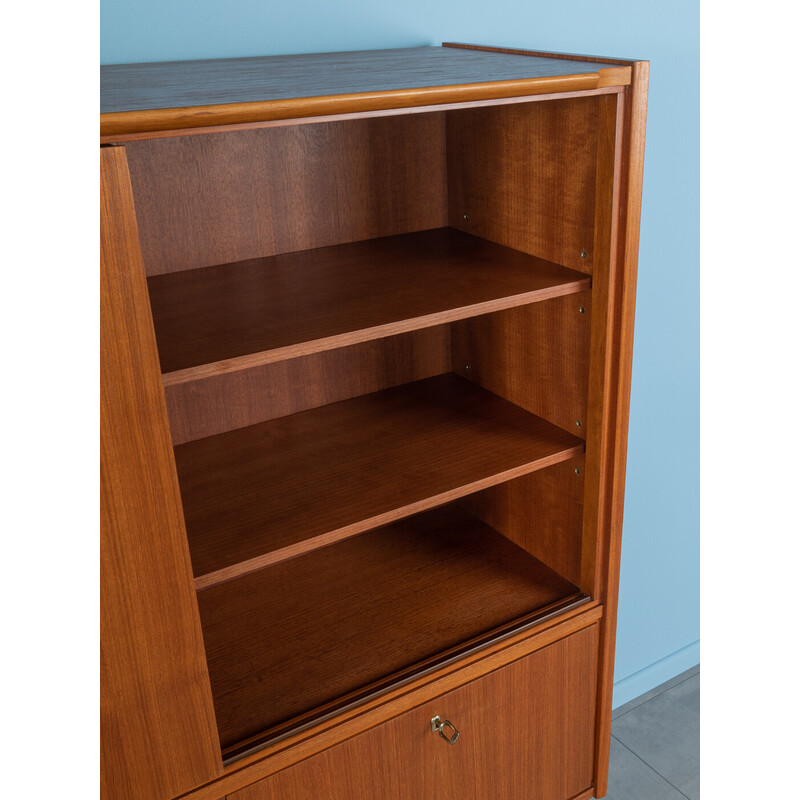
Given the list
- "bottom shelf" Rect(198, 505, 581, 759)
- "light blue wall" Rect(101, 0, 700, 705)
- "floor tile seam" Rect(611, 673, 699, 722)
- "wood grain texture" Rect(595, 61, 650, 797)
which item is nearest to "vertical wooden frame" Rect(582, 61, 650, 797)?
"wood grain texture" Rect(595, 61, 650, 797)

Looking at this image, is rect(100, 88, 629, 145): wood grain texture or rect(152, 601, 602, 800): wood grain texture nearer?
rect(100, 88, 629, 145): wood grain texture

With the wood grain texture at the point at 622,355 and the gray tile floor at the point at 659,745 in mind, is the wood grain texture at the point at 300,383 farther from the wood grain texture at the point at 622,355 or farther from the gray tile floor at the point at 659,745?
the gray tile floor at the point at 659,745

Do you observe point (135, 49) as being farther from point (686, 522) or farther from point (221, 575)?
point (686, 522)

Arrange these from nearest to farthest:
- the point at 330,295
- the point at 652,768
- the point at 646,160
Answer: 1. the point at 330,295
2. the point at 646,160
3. the point at 652,768

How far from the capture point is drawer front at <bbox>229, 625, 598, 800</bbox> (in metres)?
1.17

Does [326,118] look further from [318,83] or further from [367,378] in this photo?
[367,378]

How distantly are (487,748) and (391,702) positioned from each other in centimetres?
24

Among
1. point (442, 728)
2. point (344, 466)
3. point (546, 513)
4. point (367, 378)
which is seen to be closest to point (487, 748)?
point (442, 728)

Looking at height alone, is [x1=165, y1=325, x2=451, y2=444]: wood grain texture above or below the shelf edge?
below

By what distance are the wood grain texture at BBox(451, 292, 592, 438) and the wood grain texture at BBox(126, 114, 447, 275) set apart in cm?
21

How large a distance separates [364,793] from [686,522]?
1.16 m

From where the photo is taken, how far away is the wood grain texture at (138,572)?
782mm

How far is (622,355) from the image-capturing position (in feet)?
3.84

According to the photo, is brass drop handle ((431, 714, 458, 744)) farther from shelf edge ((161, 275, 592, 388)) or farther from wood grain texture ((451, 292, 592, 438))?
shelf edge ((161, 275, 592, 388))
